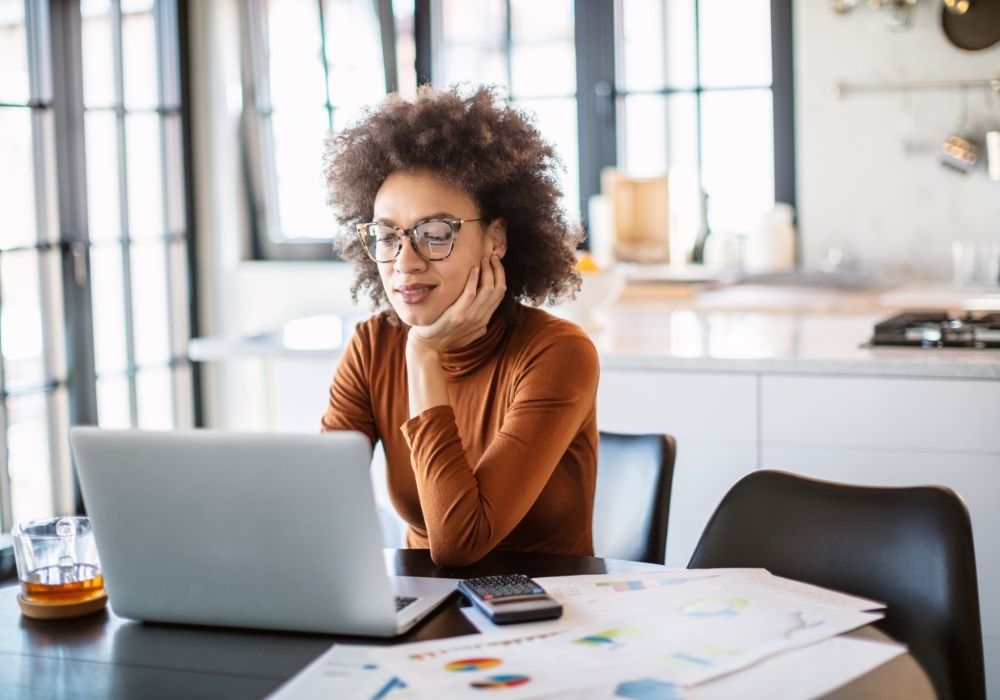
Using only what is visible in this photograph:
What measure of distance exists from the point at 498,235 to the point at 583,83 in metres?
3.10

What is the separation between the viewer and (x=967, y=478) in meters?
2.53

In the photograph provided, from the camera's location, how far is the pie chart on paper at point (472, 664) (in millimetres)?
1160

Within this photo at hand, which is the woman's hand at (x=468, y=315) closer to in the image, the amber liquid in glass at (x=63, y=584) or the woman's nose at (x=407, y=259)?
the woman's nose at (x=407, y=259)

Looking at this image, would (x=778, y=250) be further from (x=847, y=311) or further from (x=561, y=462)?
(x=561, y=462)

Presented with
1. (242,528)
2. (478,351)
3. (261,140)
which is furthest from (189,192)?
(242,528)

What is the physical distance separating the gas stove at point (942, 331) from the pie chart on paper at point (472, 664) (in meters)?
1.82

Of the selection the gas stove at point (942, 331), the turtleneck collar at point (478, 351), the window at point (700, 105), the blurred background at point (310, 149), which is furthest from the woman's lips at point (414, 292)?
the window at point (700, 105)

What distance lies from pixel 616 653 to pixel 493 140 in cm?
97

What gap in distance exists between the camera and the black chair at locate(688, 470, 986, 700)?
4.90 feet

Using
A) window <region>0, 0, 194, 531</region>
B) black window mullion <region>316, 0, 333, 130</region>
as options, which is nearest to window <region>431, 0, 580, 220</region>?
black window mullion <region>316, 0, 333, 130</region>

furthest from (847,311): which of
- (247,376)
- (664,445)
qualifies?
(247,376)

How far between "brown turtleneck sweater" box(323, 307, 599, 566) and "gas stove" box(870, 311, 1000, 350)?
1.14m

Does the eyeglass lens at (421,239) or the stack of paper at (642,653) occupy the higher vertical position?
the eyeglass lens at (421,239)

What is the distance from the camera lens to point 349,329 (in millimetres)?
3465
